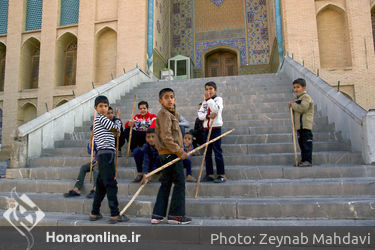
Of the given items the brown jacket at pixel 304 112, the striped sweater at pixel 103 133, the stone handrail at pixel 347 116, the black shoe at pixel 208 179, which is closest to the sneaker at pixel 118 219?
the striped sweater at pixel 103 133

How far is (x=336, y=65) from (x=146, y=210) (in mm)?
11808

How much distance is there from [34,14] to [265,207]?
17548 millimetres

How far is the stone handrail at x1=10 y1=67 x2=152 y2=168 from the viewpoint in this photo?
5348 mm

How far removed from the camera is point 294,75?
27.3 ft

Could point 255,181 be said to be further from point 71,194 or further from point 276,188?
point 71,194

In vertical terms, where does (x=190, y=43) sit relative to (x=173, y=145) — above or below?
above

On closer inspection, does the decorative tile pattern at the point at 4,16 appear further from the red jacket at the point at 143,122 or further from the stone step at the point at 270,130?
the stone step at the point at 270,130

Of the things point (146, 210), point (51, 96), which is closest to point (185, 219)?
point (146, 210)

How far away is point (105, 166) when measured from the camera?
10.7 feet

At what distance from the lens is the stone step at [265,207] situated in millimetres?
3148

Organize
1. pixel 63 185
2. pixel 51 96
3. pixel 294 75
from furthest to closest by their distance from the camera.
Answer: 1. pixel 51 96
2. pixel 294 75
3. pixel 63 185

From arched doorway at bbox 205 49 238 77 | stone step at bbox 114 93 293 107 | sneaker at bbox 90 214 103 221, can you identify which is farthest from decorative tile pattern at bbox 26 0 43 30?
sneaker at bbox 90 214 103 221

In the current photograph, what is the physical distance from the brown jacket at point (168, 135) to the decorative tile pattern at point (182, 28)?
13.7 meters

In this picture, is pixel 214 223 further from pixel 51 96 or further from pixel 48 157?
pixel 51 96
